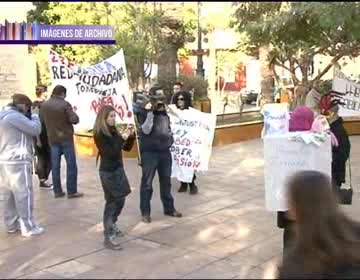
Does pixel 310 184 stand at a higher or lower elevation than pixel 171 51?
lower

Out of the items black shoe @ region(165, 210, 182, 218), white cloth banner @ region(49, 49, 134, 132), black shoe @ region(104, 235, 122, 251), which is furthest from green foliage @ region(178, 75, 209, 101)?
black shoe @ region(104, 235, 122, 251)

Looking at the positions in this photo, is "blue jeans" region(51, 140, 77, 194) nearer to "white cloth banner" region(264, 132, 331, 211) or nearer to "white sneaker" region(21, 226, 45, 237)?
"white sneaker" region(21, 226, 45, 237)

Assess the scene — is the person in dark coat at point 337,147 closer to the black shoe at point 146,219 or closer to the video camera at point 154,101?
the video camera at point 154,101

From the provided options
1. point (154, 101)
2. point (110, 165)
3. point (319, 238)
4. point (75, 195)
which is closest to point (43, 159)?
point (75, 195)

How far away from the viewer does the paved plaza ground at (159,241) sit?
16.7 ft

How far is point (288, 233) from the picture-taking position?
4930 millimetres

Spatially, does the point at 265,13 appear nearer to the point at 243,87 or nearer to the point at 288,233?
the point at 288,233

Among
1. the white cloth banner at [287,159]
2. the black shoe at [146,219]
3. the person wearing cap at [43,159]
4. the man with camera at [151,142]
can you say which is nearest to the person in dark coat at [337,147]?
the white cloth banner at [287,159]

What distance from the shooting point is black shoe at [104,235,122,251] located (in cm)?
566

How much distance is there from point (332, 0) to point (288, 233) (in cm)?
219

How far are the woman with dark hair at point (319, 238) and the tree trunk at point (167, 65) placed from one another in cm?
1202

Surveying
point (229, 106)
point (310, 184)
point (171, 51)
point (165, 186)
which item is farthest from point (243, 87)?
point (310, 184)

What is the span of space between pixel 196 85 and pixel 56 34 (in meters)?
8.25

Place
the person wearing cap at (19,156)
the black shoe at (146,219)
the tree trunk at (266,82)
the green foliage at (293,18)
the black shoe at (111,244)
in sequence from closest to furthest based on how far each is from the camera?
the green foliage at (293,18) → the black shoe at (111,244) → the person wearing cap at (19,156) → the black shoe at (146,219) → the tree trunk at (266,82)
